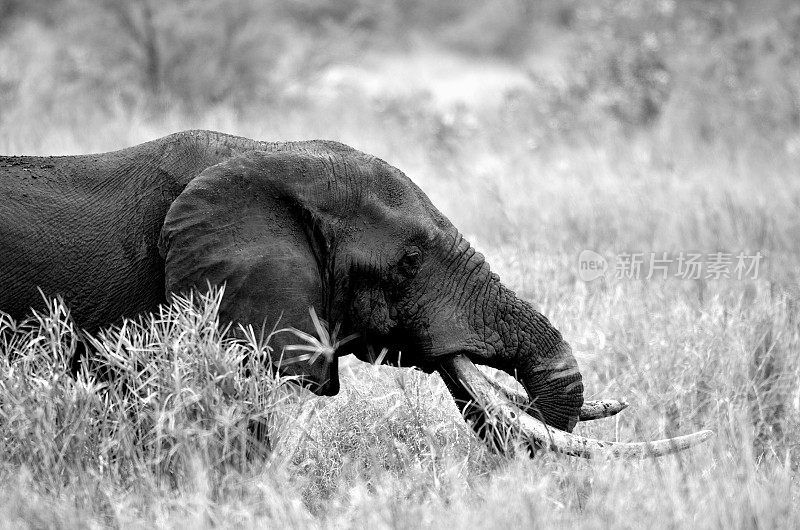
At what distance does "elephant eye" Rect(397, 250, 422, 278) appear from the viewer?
422 centimetres

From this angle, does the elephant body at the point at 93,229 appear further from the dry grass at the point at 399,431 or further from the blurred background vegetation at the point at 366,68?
the blurred background vegetation at the point at 366,68

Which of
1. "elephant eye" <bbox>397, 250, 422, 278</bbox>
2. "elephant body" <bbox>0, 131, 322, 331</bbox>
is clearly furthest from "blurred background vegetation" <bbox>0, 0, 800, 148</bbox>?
"elephant eye" <bbox>397, 250, 422, 278</bbox>

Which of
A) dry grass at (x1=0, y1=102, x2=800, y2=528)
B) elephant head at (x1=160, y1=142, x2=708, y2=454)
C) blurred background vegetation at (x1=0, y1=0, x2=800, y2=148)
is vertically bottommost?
dry grass at (x1=0, y1=102, x2=800, y2=528)

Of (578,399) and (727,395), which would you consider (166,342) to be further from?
(727,395)

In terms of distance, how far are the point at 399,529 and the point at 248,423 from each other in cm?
75

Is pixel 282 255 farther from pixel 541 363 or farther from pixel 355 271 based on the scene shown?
pixel 541 363

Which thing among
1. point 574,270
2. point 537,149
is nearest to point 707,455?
point 574,270

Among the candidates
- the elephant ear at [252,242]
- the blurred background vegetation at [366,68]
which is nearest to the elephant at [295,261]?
the elephant ear at [252,242]

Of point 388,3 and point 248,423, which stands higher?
point 388,3

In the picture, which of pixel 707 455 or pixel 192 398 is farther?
pixel 707 455

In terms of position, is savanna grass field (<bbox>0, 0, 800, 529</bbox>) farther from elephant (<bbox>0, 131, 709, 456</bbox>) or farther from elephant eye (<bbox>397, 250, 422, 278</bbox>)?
elephant eye (<bbox>397, 250, 422, 278</bbox>)

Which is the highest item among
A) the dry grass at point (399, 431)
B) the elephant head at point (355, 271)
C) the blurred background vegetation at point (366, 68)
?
the blurred background vegetation at point (366, 68)

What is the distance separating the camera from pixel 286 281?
405 centimetres

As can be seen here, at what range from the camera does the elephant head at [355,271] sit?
158 inches
